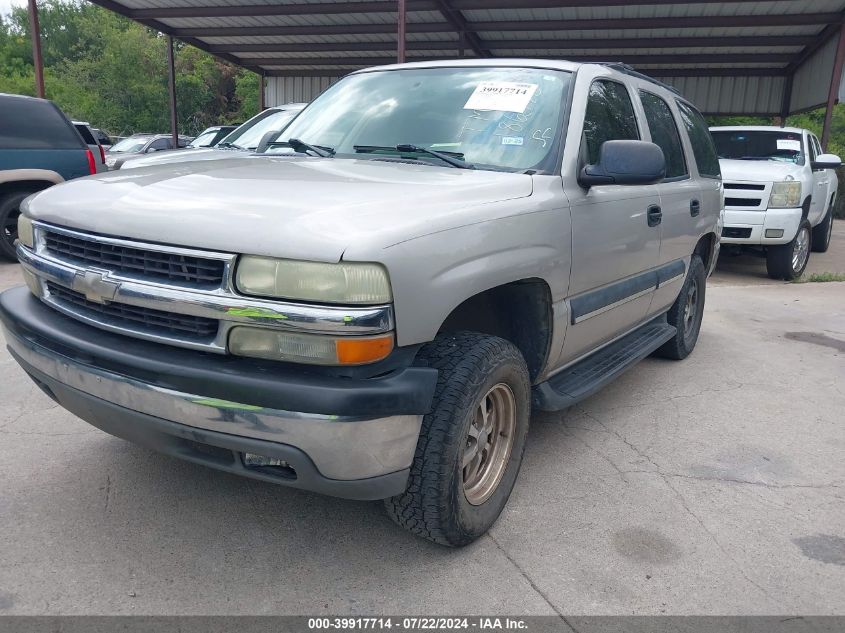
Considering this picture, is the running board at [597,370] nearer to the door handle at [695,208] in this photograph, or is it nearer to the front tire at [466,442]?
the front tire at [466,442]

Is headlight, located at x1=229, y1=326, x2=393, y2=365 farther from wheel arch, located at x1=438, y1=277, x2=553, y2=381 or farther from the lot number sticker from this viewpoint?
the lot number sticker

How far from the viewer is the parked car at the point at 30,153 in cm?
795

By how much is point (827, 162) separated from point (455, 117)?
25.8ft

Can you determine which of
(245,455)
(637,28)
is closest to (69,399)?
(245,455)

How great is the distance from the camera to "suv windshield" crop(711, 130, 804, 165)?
9.63m

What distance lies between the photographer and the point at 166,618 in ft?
7.22

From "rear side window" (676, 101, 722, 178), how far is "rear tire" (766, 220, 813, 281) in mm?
4089

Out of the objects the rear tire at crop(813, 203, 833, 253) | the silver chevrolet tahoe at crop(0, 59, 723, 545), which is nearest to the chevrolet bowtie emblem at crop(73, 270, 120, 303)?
the silver chevrolet tahoe at crop(0, 59, 723, 545)

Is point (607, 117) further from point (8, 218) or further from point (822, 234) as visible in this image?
point (822, 234)

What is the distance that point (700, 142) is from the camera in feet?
16.9

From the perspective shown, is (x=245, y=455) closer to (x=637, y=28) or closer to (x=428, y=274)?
(x=428, y=274)

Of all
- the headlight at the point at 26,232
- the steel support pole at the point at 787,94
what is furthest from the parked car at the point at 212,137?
the steel support pole at the point at 787,94

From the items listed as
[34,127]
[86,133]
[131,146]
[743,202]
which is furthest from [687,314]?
[131,146]

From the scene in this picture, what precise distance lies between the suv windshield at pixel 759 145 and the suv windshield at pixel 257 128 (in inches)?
235
